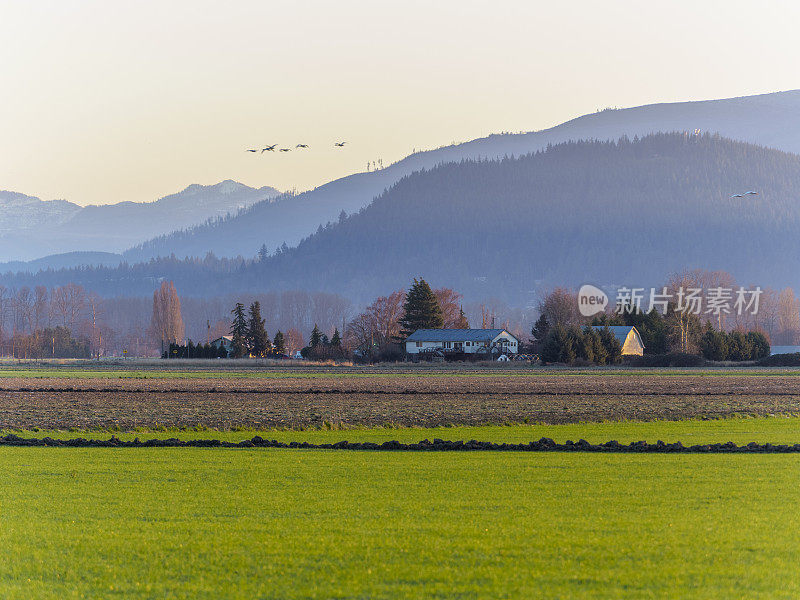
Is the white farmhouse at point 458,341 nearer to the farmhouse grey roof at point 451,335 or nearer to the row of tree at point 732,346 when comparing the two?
the farmhouse grey roof at point 451,335

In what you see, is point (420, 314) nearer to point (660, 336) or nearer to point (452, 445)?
point (660, 336)

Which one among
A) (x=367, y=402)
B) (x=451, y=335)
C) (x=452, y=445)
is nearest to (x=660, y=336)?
(x=451, y=335)

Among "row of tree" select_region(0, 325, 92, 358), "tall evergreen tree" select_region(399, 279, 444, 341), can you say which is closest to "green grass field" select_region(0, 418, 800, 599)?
"tall evergreen tree" select_region(399, 279, 444, 341)

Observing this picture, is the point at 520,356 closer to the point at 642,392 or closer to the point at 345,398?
the point at 642,392

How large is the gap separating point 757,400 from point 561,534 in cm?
4127

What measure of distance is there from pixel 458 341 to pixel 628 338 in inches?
974

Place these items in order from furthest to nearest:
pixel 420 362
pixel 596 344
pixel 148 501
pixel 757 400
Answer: pixel 420 362 → pixel 596 344 → pixel 757 400 → pixel 148 501

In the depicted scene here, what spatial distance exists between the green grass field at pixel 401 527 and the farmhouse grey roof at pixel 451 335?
4459 inches

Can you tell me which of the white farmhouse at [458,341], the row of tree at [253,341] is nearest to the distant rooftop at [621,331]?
the white farmhouse at [458,341]

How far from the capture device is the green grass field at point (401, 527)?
1177cm

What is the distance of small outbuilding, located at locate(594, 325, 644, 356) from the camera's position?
12725 cm

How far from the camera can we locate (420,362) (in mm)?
127250

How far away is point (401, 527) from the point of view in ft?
49.3

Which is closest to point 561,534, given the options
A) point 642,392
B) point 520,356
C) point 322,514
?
point 322,514
